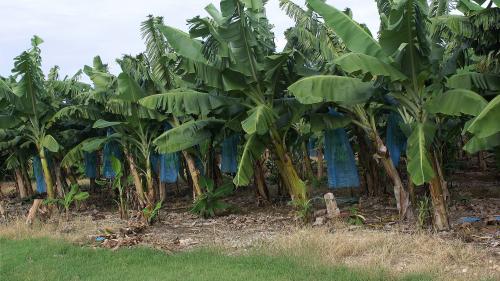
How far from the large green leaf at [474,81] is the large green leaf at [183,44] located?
4.46 metres

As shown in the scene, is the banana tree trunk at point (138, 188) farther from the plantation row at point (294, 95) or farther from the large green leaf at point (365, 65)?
the large green leaf at point (365, 65)

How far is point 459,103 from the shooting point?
773 centimetres

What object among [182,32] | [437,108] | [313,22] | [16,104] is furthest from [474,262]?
[16,104]

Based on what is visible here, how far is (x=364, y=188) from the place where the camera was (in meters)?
15.0

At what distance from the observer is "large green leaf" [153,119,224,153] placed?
1084 centimetres

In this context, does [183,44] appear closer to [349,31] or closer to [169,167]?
[349,31]

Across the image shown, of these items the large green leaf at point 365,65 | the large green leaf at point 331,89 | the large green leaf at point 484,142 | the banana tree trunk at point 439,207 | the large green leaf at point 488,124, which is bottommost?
the banana tree trunk at point 439,207

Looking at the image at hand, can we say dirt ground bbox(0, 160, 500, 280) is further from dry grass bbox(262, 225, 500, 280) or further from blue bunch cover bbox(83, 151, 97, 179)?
blue bunch cover bbox(83, 151, 97, 179)

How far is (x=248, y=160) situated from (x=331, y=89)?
2.37 metres

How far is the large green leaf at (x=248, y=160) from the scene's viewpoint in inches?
380

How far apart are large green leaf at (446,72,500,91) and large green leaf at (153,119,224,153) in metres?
4.89

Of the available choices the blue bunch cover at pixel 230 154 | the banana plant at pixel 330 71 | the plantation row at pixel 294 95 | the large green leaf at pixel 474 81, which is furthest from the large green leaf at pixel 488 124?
the blue bunch cover at pixel 230 154

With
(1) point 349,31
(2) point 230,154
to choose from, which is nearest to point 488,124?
(1) point 349,31

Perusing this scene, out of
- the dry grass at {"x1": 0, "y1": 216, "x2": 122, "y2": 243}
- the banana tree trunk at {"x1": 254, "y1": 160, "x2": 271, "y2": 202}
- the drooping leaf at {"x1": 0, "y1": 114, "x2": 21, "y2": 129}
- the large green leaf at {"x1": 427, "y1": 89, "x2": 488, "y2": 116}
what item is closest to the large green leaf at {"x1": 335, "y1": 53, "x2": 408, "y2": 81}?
the large green leaf at {"x1": 427, "y1": 89, "x2": 488, "y2": 116}
